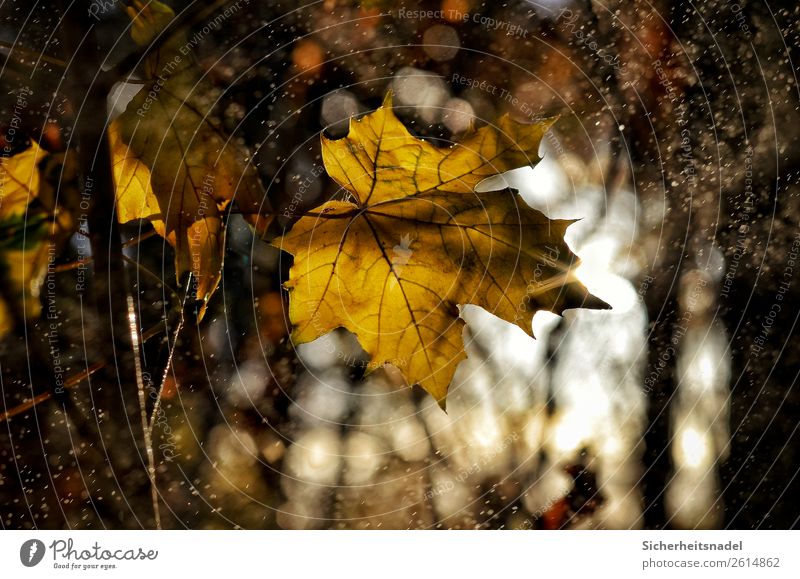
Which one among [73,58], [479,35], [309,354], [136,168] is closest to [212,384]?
[309,354]

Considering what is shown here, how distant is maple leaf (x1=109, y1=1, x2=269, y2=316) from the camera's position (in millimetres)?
518

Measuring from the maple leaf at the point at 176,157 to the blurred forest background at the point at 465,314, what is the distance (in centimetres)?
1

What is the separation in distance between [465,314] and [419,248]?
11 centimetres

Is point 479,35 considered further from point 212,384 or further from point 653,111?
point 212,384

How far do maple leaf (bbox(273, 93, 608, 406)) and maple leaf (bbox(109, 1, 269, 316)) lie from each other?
65mm


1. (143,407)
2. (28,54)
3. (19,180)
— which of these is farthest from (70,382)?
(28,54)

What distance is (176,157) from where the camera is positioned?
0.51 m

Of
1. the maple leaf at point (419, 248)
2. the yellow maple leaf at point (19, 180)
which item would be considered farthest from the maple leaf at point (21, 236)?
the maple leaf at point (419, 248)

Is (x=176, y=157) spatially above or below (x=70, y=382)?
above

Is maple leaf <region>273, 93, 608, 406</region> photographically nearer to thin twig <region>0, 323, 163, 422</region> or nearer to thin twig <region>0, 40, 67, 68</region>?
thin twig <region>0, 323, 163, 422</region>

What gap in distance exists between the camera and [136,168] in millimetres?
525

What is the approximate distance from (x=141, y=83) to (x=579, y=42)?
17.2 inches

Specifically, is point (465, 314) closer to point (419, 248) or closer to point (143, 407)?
point (419, 248)

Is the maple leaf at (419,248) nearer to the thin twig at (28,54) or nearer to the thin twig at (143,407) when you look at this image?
the thin twig at (143,407)
